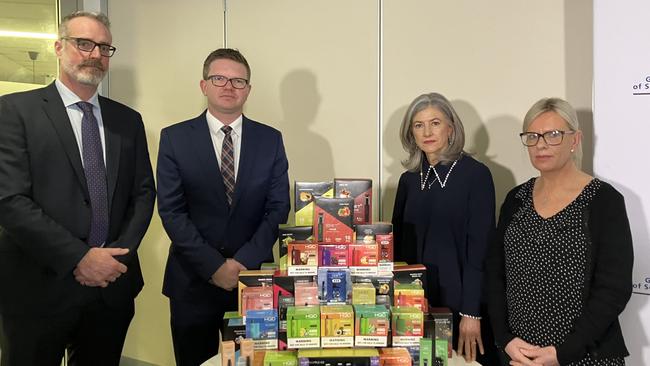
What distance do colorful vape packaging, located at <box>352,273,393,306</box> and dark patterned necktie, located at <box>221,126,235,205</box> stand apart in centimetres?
86

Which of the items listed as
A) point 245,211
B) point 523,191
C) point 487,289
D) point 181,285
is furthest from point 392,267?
point 181,285

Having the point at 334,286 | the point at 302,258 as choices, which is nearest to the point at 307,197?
the point at 302,258

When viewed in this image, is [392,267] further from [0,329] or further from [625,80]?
[0,329]

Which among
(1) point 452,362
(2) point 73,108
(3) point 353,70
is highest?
(3) point 353,70

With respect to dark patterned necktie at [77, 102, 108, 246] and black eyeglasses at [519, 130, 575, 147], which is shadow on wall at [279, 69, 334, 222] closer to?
dark patterned necktie at [77, 102, 108, 246]

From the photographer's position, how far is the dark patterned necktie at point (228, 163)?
7.63 ft

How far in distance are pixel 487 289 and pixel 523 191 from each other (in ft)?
1.44

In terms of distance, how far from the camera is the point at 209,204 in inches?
90.7

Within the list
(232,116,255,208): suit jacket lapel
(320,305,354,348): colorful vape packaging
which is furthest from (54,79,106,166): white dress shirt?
(320,305,354,348): colorful vape packaging

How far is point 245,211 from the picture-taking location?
234cm

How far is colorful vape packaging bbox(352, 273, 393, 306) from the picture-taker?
5.68 feet

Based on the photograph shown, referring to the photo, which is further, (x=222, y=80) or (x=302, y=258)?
(x=222, y=80)

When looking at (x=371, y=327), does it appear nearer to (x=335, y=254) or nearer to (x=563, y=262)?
(x=335, y=254)

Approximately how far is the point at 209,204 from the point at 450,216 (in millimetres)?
1109
